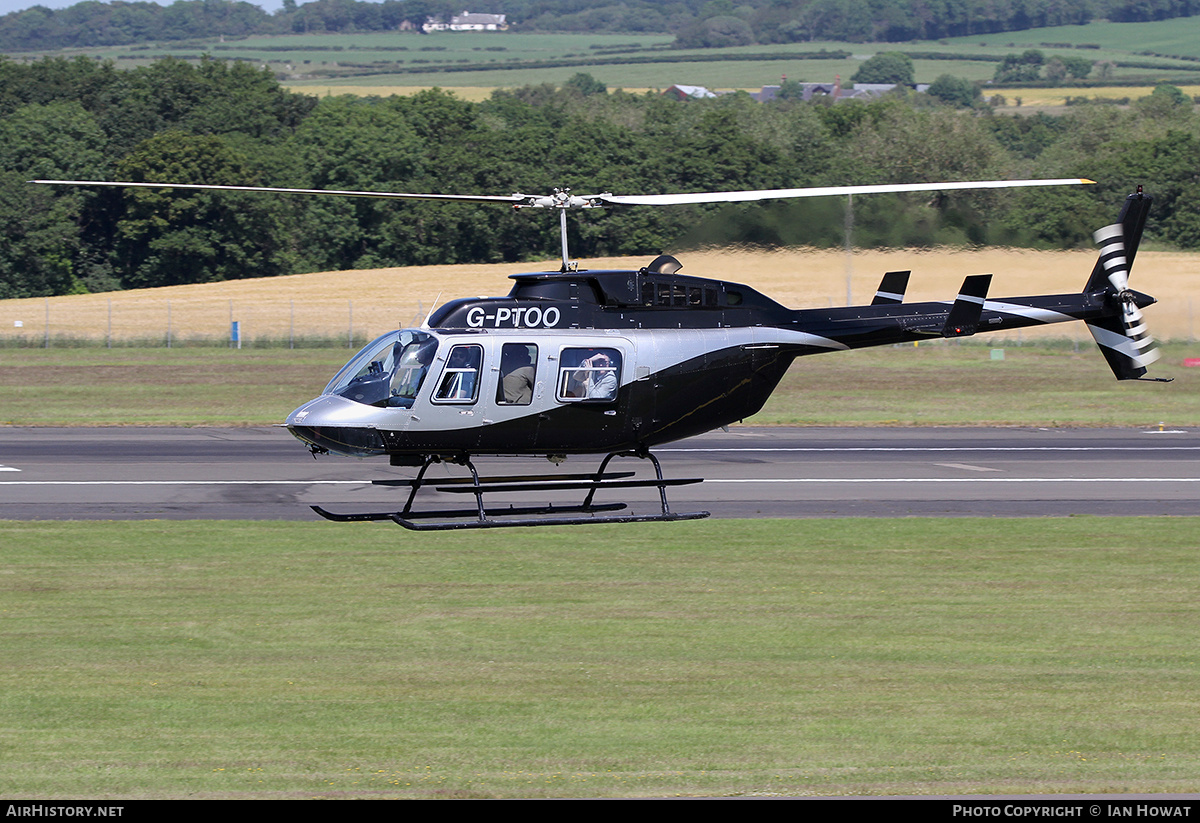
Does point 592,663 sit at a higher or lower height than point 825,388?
higher

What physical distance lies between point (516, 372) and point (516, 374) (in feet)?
0.09

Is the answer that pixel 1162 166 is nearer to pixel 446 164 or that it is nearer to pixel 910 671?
pixel 446 164

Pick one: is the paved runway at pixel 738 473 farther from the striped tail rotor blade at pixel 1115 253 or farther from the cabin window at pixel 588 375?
the cabin window at pixel 588 375

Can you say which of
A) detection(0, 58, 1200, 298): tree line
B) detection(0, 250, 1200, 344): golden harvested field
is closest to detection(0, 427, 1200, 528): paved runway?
detection(0, 250, 1200, 344): golden harvested field

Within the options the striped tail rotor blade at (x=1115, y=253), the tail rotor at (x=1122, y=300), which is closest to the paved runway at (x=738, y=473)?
the tail rotor at (x=1122, y=300)

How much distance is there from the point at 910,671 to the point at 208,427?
32257 mm

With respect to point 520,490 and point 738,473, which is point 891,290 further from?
point 738,473

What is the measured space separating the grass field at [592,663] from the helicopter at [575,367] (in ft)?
6.82

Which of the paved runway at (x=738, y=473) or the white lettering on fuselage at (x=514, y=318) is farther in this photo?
the paved runway at (x=738, y=473)

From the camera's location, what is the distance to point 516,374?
60.7ft

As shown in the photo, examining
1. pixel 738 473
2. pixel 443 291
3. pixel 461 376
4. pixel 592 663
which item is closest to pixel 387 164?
pixel 443 291

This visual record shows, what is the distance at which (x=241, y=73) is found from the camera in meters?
118

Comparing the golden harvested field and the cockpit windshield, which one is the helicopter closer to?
the cockpit windshield

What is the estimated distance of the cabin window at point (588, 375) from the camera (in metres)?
18.6
